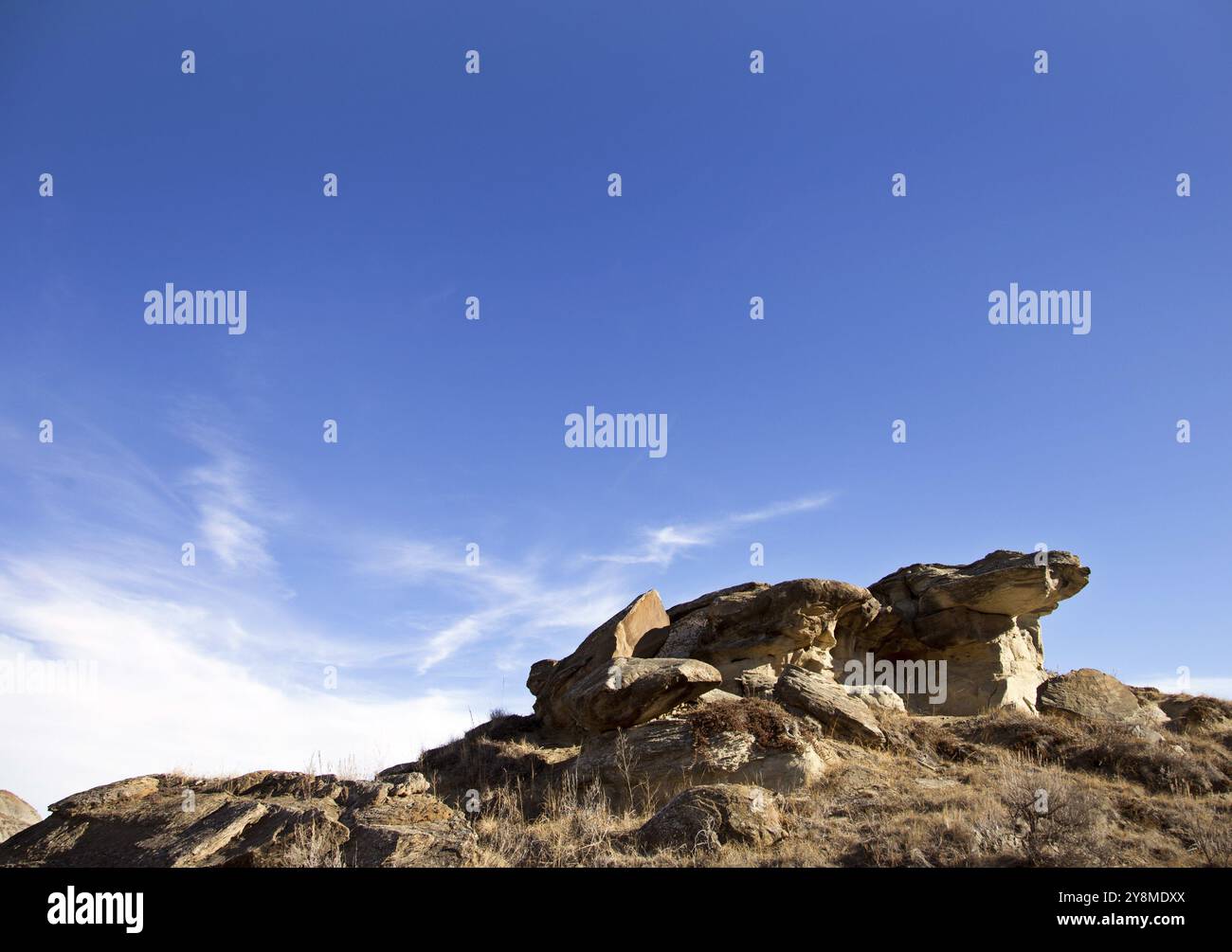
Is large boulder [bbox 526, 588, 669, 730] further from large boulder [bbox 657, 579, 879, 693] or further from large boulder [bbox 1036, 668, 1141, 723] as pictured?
large boulder [bbox 1036, 668, 1141, 723]

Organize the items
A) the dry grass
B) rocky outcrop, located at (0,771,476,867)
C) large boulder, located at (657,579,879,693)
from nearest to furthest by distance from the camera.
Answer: the dry grass, rocky outcrop, located at (0,771,476,867), large boulder, located at (657,579,879,693)

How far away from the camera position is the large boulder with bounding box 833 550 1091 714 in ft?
94.0

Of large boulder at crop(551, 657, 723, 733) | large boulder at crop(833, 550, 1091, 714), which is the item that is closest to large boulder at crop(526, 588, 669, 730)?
large boulder at crop(551, 657, 723, 733)

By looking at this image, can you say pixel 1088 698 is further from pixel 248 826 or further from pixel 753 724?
pixel 248 826

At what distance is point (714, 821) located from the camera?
12523mm

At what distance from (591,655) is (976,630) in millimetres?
14732

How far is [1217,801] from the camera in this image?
15844 mm

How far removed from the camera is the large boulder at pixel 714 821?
12328mm

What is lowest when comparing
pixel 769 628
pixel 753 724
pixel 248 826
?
pixel 248 826

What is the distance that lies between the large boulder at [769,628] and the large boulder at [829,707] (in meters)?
3.71

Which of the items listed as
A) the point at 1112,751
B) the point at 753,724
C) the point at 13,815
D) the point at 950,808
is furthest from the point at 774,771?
the point at 13,815

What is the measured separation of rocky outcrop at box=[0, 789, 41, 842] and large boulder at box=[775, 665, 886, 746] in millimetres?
17935
